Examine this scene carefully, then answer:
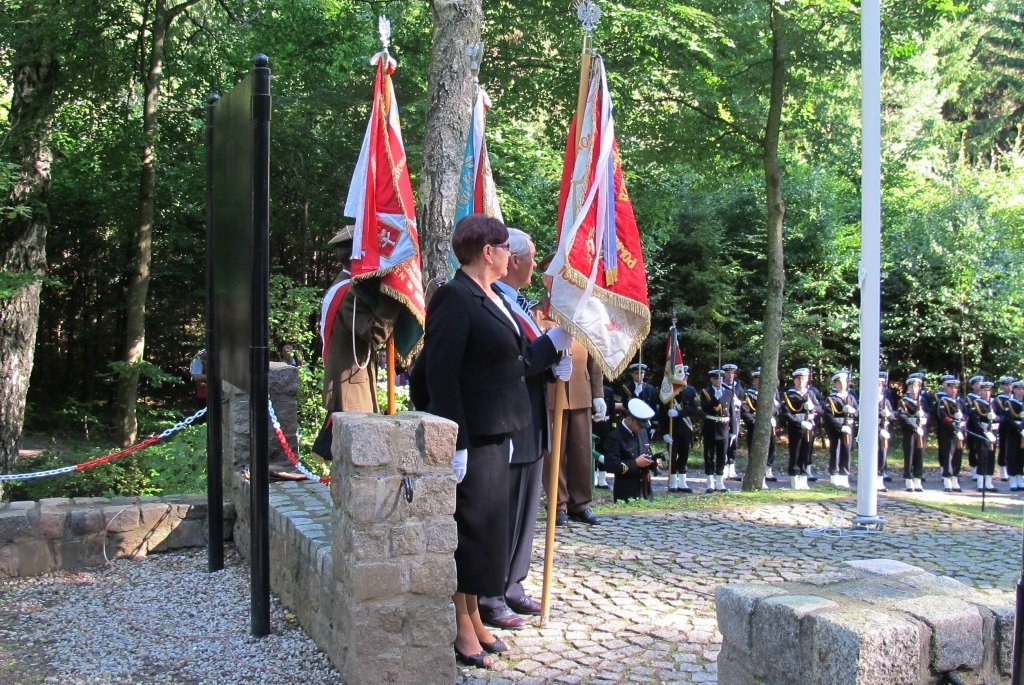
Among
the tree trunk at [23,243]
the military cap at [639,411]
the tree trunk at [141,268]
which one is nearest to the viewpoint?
the military cap at [639,411]

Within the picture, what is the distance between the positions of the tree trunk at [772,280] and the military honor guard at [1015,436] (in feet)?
19.1

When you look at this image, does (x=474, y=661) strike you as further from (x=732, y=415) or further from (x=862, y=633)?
(x=732, y=415)

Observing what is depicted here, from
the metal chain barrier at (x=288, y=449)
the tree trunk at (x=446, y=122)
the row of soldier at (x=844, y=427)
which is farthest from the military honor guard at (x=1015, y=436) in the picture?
the metal chain barrier at (x=288, y=449)

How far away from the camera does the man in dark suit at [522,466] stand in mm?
4703

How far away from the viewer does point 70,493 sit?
35.4 ft

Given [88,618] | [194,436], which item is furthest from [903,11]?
[88,618]

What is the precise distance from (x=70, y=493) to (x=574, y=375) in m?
6.81

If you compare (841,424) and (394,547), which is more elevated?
(394,547)

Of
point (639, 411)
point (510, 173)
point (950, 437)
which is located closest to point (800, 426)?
point (950, 437)

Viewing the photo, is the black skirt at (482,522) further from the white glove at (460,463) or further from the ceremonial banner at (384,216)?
the ceremonial banner at (384,216)

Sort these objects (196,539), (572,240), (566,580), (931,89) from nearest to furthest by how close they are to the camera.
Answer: (572,240)
(566,580)
(196,539)
(931,89)

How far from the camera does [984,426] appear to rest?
Answer: 15.4 meters

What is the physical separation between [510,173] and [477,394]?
1101 cm

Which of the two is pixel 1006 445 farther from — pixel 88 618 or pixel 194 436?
pixel 88 618
